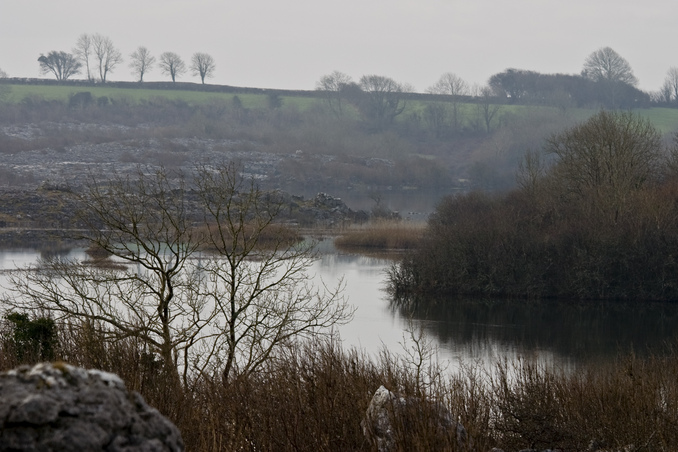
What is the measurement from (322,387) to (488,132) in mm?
114786

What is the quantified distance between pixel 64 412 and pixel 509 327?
27.2 meters

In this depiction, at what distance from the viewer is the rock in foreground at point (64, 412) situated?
2988mm

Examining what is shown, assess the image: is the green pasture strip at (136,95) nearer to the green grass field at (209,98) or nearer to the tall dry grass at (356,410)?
the green grass field at (209,98)

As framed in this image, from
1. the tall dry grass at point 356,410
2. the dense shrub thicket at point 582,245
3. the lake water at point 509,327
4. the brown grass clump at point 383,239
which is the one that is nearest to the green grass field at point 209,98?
the brown grass clump at point 383,239

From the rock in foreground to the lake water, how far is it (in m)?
18.6

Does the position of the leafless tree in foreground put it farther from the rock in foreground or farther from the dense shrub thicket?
Answer: the dense shrub thicket

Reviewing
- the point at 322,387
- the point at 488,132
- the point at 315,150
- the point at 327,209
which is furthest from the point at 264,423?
the point at 488,132

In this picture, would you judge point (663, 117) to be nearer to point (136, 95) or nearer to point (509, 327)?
point (136, 95)

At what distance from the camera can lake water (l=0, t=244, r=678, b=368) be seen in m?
25.1

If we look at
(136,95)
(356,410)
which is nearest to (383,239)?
(356,410)

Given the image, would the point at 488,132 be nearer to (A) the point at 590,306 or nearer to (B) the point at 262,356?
(A) the point at 590,306

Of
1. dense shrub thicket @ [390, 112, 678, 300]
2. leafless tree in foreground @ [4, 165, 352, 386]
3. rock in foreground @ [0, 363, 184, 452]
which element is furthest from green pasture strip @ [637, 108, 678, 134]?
rock in foreground @ [0, 363, 184, 452]

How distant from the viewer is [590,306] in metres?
34.0

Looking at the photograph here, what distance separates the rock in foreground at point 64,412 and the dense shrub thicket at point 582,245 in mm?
32713
